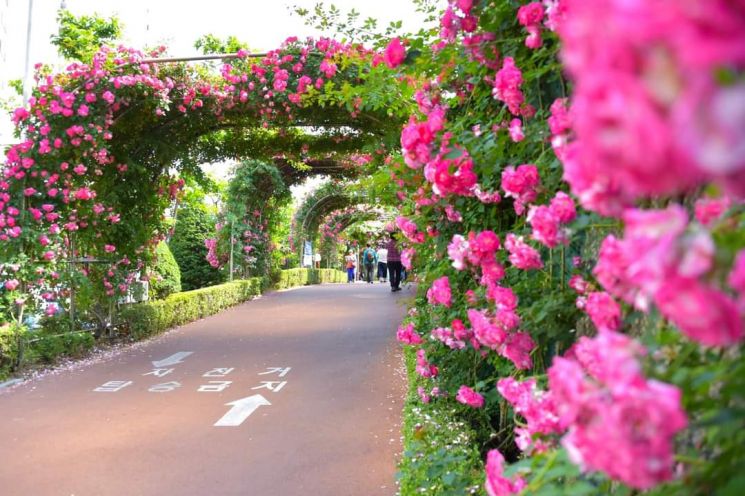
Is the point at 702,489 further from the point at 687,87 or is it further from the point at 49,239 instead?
the point at 49,239

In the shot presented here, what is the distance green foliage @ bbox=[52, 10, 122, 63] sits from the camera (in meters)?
13.6

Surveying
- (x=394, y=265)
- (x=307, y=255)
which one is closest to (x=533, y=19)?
(x=394, y=265)

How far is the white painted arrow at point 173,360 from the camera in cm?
677

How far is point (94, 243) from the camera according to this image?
777 centimetres

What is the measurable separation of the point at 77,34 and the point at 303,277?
973 cm

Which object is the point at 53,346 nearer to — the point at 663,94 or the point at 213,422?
the point at 213,422

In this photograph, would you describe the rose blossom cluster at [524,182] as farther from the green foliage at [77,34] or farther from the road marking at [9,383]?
the green foliage at [77,34]

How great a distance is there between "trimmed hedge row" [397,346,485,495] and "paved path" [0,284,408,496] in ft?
1.53

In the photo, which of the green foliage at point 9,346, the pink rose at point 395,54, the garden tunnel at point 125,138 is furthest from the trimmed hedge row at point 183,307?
the pink rose at point 395,54

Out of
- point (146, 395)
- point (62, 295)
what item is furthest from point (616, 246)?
point (62, 295)

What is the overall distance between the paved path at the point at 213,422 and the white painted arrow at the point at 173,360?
2cm

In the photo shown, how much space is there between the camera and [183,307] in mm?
9891

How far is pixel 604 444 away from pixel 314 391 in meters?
5.13

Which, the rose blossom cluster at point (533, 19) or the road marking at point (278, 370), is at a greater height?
the rose blossom cluster at point (533, 19)
